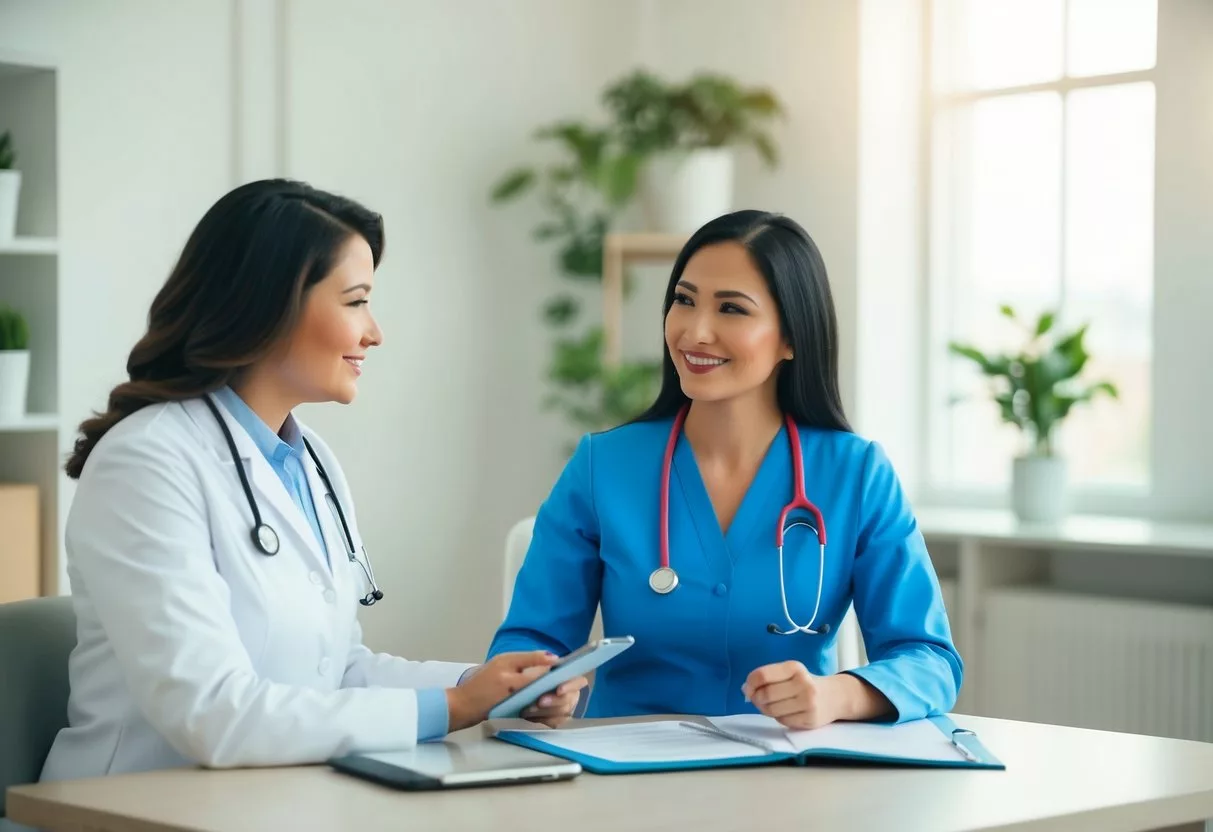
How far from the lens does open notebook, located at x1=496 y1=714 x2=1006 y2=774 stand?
1509 millimetres

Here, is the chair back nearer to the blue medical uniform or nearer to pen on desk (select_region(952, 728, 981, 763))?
the blue medical uniform

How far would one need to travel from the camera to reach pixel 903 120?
4148 mm

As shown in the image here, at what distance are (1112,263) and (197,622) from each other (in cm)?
301

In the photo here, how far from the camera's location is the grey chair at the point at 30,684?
5.34 feet

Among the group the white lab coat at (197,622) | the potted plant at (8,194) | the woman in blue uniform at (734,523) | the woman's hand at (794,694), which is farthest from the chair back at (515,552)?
the potted plant at (8,194)

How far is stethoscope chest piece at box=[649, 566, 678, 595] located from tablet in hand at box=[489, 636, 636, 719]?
28 centimetres

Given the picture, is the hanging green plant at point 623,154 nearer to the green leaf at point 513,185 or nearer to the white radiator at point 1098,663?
the green leaf at point 513,185

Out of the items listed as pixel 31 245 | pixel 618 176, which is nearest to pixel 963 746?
pixel 31 245

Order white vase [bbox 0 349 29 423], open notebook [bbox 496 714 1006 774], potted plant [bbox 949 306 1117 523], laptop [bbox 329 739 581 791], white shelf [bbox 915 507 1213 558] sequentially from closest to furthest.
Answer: laptop [bbox 329 739 581 791]
open notebook [bbox 496 714 1006 774]
white vase [bbox 0 349 29 423]
white shelf [bbox 915 507 1213 558]
potted plant [bbox 949 306 1117 523]

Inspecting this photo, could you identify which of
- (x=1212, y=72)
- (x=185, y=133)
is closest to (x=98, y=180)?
(x=185, y=133)

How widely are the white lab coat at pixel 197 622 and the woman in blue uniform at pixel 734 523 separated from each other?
1.17 feet

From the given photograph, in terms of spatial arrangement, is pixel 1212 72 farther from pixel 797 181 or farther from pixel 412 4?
pixel 412 4

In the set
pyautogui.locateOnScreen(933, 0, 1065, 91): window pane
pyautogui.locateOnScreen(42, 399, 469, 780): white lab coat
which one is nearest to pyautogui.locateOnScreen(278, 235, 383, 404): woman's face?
pyautogui.locateOnScreen(42, 399, 469, 780): white lab coat

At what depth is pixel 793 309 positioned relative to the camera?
6.61 feet
